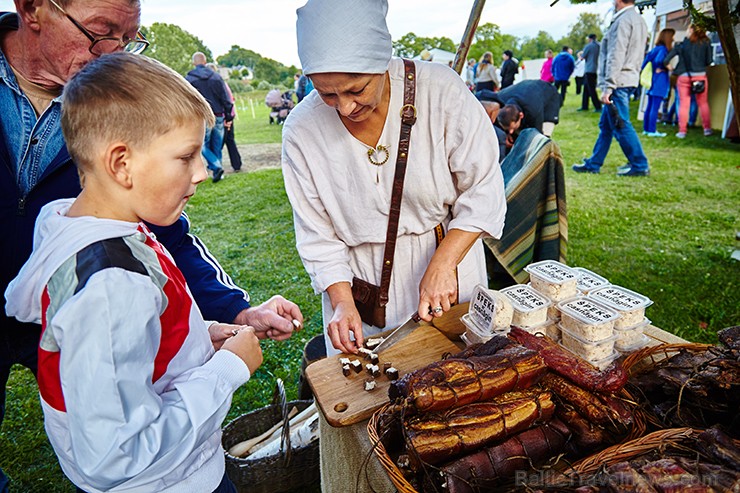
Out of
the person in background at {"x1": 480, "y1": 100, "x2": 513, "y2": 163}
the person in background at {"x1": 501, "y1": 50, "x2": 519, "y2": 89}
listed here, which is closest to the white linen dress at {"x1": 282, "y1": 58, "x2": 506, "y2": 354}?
the person in background at {"x1": 480, "y1": 100, "x2": 513, "y2": 163}

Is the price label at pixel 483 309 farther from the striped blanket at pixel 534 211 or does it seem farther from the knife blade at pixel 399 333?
the striped blanket at pixel 534 211

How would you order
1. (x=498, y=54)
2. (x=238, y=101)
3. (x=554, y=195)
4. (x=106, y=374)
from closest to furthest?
(x=106, y=374), (x=554, y=195), (x=238, y=101), (x=498, y=54)

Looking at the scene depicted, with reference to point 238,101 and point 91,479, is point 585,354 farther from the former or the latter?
point 238,101

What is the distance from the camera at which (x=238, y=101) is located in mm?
34812

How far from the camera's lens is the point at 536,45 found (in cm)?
6322

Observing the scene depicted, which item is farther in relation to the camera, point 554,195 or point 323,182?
point 554,195

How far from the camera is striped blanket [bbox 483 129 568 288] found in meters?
4.05

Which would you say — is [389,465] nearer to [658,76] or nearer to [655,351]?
[655,351]

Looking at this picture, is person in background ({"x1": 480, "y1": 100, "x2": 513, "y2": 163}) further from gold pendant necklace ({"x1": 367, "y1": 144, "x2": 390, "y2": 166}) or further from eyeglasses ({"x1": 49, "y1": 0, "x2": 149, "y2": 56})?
eyeglasses ({"x1": 49, "y1": 0, "x2": 149, "y2": 56})

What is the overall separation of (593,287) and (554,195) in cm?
238

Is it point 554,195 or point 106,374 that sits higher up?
point 106,374

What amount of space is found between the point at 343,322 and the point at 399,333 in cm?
24

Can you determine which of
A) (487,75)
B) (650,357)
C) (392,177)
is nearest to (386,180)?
(392,177)

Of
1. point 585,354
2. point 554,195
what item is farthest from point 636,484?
point 554,195
